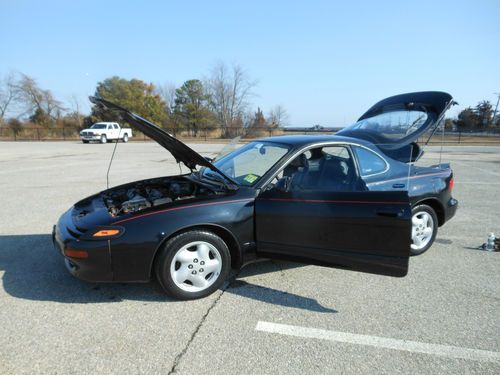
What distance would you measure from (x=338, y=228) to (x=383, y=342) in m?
0.94

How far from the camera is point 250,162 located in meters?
3.73

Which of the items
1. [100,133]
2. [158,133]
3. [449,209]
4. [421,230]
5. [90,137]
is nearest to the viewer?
[158,133]

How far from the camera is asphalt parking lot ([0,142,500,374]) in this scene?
7.12ft

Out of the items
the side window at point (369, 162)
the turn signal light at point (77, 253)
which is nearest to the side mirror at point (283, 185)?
the side window at point (369, 162)

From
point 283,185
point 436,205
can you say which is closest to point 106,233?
point 283,185

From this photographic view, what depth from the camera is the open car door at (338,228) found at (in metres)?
2.77

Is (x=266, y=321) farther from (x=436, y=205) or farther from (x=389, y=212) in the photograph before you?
(x=436, y=205)

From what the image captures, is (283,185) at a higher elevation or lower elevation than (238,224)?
higher

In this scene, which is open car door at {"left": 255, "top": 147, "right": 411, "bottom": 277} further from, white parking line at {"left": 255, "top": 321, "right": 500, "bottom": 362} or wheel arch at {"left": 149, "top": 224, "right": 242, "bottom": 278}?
white parking line at {"left": 255, "top": 321, "right": 500, "bottom": 362}

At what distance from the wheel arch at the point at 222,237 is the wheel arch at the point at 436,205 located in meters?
2.28

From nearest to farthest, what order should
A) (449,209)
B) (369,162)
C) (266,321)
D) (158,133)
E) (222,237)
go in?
(266,321) < (222,237) < (158,133) < (369,162) < (449,209)

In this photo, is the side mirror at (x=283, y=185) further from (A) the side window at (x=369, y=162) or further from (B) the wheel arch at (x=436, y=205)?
(B) the wheel arch at (x=436, y=205)

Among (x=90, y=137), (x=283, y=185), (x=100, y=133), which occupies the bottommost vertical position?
(x=283, y=185)

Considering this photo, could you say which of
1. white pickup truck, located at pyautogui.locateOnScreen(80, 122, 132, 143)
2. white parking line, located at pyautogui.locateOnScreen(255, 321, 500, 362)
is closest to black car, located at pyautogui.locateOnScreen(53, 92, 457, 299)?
white parking line, located at pyautogui.locateOnScreen(255, 321, 500, 362)
